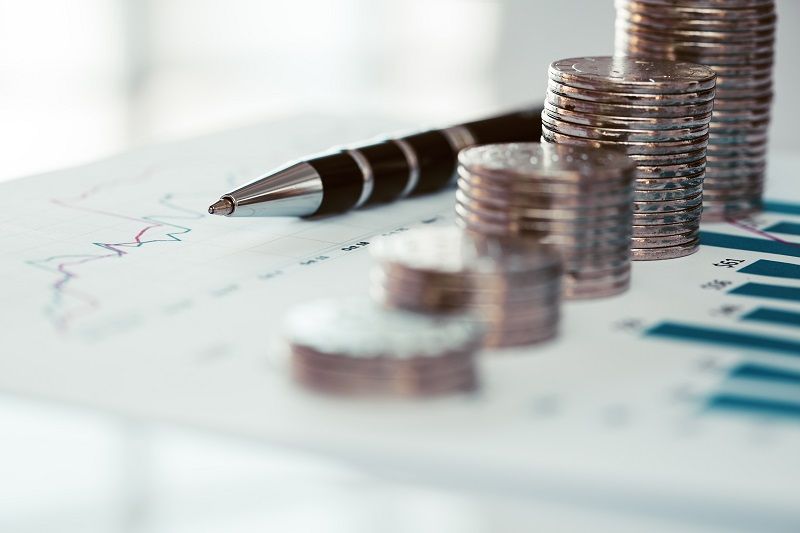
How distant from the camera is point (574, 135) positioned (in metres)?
1.15

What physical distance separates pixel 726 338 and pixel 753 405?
127 mm

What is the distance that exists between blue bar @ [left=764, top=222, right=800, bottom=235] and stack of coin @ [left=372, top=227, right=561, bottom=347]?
1.48ft

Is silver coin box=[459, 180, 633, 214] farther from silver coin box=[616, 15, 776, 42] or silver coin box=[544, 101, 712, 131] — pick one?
silver coin box=[616, 15, 776, 42]

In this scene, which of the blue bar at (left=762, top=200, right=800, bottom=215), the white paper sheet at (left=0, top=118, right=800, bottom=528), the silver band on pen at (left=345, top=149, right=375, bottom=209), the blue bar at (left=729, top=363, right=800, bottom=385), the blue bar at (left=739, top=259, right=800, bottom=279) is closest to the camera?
the white paper sheet at (left=0, top=118, right=800, bottom=528)

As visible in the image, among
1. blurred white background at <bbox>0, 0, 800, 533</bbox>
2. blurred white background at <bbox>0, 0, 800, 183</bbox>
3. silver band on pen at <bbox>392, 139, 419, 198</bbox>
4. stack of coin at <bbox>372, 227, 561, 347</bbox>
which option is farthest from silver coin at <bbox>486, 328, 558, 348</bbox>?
blurred white background at <bbox>0, 0, 800, 183</bbox>

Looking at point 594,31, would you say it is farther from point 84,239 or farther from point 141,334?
point 141,334

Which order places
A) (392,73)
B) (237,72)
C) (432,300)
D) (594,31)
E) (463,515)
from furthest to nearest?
1. (237,72)
2. (392,73)
3. (594,31)
4. (463,515)
5. (432,300)

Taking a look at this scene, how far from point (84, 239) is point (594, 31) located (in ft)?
8.80

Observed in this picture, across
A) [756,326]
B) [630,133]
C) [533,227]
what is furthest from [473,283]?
[630,133]

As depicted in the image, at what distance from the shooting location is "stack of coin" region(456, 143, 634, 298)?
942 mm

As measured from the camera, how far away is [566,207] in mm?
940

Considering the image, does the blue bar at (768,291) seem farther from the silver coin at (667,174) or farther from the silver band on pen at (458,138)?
the silver band on pen at (458,138)

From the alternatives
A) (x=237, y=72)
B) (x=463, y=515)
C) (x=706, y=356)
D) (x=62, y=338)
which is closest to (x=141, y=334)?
(x=62, y=338)

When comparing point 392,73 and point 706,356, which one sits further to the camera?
point 392,73
